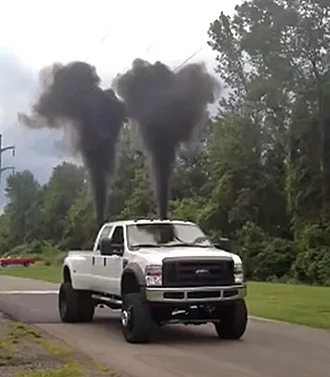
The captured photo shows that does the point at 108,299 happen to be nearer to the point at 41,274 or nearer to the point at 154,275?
the point at 154,275

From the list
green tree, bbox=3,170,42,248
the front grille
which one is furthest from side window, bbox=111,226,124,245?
green tree, bbox=3,170,42,248

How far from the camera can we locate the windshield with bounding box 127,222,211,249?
15.8 meters

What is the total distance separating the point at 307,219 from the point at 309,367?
4217 centimetres

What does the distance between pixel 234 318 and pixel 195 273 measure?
1.24m

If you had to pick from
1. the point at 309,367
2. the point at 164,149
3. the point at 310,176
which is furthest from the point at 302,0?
the point at 309,367

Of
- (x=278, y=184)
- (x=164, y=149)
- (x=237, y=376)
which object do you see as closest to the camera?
(x=237, y=376)

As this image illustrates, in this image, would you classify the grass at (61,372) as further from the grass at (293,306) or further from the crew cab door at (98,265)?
the grass at (293,306)

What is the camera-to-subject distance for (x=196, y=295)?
14.4 metres

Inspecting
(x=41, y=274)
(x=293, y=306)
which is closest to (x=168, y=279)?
(x=293, y=306)

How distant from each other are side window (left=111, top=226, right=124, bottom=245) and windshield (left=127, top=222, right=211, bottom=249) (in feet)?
0.45

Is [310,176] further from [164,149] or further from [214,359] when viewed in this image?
[214,359]

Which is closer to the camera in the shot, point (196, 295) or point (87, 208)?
point (196, 295)

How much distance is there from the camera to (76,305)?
1830 cm

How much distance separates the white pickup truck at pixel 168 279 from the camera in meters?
14.4
